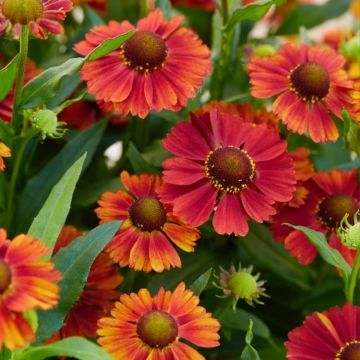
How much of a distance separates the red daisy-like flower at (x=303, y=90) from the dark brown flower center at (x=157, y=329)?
30 centimetres

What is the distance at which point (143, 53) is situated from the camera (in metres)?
1.00

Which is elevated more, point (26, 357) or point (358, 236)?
point (358, 236)

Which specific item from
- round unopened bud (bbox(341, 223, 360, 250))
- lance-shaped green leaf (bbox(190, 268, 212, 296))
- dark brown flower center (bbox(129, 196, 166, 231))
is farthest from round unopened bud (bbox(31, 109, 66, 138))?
round unopened bud (bbox(341, 223, 360, 250))

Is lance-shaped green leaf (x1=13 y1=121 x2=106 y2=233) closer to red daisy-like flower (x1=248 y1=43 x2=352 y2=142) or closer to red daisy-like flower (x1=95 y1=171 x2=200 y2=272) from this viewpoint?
red daisy-like flower (x1=95 y1=171 x2=200 y2=272)

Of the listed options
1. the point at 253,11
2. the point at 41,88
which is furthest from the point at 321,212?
the point at 41,88

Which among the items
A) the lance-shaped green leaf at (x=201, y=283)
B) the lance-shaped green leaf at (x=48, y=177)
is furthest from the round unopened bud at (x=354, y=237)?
the lance-shaped green leaf at (x=48, y=177)

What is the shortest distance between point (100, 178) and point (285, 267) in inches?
11.0

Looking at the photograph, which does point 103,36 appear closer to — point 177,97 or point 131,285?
point 177,97

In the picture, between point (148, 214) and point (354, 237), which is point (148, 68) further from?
point (354, 237)

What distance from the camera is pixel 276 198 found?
0.91m

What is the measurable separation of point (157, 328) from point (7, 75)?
12.3 inches

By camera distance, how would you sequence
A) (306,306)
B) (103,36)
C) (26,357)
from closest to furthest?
(26,357)
(103,36)
(306,306)

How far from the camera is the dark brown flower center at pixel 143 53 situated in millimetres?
1002

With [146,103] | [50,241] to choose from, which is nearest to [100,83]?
[146,103]
